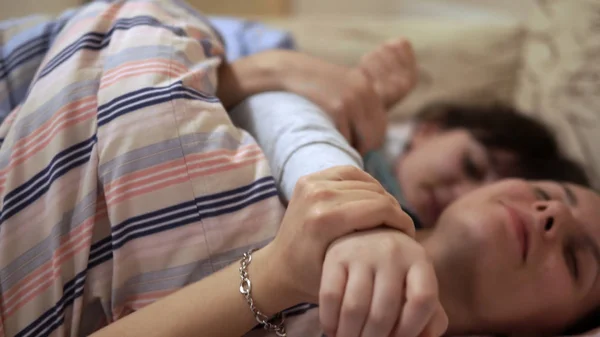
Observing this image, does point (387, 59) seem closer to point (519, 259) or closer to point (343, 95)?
point (343, 95)

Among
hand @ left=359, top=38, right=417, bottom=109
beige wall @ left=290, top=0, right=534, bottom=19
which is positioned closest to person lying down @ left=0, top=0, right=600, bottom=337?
hand @ left=359, top=38, right=417, bottom=109

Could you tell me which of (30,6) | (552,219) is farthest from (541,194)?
(30,6)

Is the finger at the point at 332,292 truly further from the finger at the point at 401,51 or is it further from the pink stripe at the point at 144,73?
the finger at the point at 401,51

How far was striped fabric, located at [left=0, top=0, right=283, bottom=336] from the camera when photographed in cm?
50

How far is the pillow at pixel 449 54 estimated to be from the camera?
124cm

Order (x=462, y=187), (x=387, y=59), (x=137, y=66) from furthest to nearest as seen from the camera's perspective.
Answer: (x=462, y=187) < (x=387, y=59) < (x=137, y=66)

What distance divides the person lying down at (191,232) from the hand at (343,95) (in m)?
0.16

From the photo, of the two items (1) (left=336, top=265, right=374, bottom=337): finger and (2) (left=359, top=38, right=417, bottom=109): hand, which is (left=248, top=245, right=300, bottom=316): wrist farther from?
(2) (left=359, top=38, right=417, bottom=109): hand

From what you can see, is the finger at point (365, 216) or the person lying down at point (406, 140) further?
the person lying down at point (406, 140)

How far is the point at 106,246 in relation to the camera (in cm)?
52

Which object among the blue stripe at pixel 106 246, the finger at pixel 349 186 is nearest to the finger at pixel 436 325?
the finger at pixel 349 186

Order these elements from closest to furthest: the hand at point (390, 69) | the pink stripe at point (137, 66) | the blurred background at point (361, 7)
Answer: the pink stripe at point (137, 66)
the hand at point (390, 69)
the blurred background at point (361, 7)

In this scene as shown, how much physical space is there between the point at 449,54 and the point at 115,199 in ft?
3.19

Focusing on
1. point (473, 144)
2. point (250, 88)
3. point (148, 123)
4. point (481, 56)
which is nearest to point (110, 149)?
point (148, 123)
